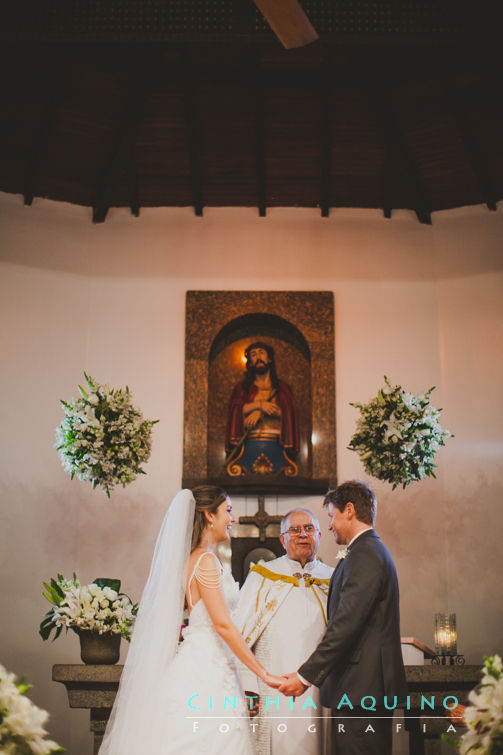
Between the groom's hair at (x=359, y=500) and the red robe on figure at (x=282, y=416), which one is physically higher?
the red robe on figure at (x=282, y=416)

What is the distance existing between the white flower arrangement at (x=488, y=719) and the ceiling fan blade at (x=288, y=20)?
3.22 m

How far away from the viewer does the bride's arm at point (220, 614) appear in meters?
4.24

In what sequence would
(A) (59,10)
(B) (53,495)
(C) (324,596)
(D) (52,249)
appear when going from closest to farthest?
(C) (324,596) → (A) (59,10) → (B) (53,495) → (D) (52,249)

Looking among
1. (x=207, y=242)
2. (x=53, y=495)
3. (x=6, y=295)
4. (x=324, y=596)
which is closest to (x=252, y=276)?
(x=207, y=242)

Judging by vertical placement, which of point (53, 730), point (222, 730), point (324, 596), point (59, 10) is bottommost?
point (53, 730)

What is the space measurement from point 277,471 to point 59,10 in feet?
15.8

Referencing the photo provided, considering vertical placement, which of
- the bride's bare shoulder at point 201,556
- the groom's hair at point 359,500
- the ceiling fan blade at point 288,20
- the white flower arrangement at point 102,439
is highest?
the ceiling fan blade at point 288,20

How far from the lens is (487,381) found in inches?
335

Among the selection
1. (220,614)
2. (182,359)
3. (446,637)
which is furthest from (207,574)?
(182,359)

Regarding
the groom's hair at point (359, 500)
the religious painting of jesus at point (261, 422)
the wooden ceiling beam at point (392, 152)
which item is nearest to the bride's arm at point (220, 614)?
the groom's hair at point (359, 500)

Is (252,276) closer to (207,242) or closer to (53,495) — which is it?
(207,242)

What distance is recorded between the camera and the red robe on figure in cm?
868

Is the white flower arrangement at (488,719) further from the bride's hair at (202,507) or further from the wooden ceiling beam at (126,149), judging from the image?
the wooden ceiling beam at (126,149)

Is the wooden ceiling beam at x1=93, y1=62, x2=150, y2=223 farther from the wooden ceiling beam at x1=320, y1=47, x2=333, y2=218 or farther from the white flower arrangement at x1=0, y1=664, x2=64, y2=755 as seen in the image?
the white flower arrangement at x1=0, y1=664, x2=64, y2=755
